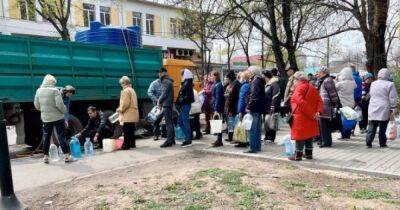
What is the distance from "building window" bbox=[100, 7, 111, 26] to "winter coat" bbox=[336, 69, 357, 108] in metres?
27.7

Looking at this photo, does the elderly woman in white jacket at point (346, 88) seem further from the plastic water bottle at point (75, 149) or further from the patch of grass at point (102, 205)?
the patch of grass at point (102, 205)

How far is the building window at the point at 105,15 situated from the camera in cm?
3425

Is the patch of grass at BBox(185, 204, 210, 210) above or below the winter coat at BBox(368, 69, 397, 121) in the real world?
below

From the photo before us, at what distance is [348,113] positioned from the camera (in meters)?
8.81

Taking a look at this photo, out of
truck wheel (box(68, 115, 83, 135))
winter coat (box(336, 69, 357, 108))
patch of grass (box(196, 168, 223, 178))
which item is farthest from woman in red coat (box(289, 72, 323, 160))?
truck wheel (box(68, 115, 83, 135))

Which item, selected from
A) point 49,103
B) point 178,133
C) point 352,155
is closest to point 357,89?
point 352,155

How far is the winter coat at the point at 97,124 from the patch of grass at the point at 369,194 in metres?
6.18

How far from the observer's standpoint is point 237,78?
948 cm

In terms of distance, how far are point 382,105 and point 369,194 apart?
140 inches

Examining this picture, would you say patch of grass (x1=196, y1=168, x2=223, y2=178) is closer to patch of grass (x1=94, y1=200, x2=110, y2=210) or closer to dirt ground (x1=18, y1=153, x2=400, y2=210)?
dirt ground (x1=18, y1=153, x2=400, y2=210)

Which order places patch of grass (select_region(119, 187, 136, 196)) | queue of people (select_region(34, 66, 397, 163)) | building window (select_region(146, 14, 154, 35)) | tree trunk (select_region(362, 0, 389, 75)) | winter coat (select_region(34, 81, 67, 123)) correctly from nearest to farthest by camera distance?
1. patch of grass (select_region(119, 187, 136, 196))
2. queue of people (select_region(34, 66, 397, 163))
3. winter coat (select_region(34, 81, 67, 123))
4. tree trunk (select_region(362, 0, 389, 75))
5. building window (select_region(146, 14, 154, 35))

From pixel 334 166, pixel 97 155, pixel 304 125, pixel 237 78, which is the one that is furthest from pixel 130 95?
pixel 334 166

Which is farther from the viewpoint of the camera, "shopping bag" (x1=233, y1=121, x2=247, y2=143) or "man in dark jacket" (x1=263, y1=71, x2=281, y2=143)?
"man in dark jacket" (x1=263, y1=71, x2=281, y2=143)

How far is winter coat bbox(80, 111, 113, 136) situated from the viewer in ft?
31.3
